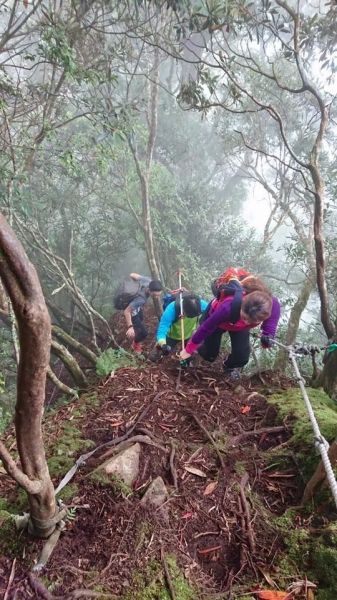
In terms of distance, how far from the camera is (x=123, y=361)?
538 centimetres

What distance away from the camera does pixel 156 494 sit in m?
2.58

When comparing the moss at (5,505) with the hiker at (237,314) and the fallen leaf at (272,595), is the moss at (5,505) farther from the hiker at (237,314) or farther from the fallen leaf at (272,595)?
the hiker at (237,314)

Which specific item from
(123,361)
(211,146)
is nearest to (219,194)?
(211,146)

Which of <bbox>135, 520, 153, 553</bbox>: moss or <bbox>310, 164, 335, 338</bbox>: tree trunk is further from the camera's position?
<bbox>310, 164, 335, 338</bbox>: tree trunk

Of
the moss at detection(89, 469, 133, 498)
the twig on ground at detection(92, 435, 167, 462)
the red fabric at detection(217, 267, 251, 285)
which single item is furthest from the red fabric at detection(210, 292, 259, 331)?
the moss at detection(89, 469, 133, 498)

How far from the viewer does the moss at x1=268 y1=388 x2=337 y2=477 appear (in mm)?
2885

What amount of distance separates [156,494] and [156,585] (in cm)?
60

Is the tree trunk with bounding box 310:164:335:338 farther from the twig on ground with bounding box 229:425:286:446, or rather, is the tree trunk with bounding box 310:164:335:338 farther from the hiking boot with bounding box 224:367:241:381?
the twig on ground with bounding box 229:425:286:446

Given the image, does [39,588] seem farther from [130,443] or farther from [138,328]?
[138,328]

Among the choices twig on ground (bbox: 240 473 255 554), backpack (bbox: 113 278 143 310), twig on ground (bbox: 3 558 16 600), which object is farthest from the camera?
backpack (bbox: 113 278 143 310)

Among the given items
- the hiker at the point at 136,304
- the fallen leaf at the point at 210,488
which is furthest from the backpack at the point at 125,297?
the fallen leaf at the point at 210,488

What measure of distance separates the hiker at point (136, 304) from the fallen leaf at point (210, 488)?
13.4ft

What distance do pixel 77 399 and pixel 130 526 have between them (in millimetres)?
2088

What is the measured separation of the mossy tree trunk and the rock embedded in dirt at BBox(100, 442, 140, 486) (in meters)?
0.67
